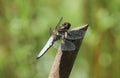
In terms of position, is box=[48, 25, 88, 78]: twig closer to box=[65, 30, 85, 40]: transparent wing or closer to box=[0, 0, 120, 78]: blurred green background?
box=[65, 30, 85, 40]: transparent wing

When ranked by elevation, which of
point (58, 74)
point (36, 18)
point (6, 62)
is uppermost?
point (58, 74)

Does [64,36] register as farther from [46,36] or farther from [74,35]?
[46,36]

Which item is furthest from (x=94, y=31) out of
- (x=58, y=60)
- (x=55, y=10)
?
(x=58, y=60)


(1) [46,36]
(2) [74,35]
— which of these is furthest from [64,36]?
(1) [46,36]

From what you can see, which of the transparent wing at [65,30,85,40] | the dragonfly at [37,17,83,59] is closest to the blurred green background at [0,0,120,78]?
the dragonfly at [37,17,83,59]

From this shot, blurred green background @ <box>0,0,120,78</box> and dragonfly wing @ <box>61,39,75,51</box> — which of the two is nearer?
dragonfly wing @ <box>61,39,75,51</box>

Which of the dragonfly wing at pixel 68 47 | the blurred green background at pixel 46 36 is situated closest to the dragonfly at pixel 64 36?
the dragonfly wing at pixel 68 47

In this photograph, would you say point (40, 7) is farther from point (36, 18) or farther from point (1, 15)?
point (1, 15)

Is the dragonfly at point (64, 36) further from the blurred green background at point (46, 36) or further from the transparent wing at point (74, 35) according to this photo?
the blurred green background at point (46, 36)
